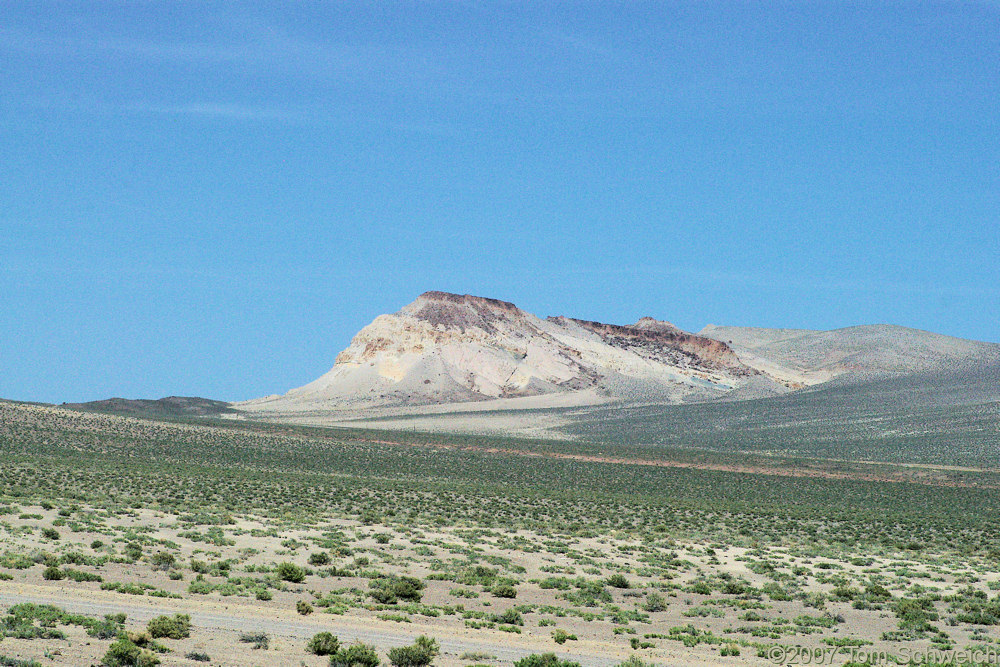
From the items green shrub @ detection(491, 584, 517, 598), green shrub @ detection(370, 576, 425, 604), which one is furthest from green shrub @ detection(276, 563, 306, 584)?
green shrub @ detection(491, 584, 517, 598)

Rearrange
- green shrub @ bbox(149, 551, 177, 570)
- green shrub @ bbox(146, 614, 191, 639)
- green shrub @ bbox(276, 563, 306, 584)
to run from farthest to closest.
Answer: green shrub @ bbox(149, 551, 177, 570) < green shrub @ bbox(276, 563, 306, 584) < green shrub @ bbox(146, 614, 191, 639)

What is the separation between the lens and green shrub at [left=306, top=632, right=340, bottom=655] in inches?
603

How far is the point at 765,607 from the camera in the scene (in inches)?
885

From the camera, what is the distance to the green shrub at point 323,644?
1531 centimetres

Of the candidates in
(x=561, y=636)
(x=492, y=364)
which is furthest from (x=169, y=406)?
(x=561, y=636)

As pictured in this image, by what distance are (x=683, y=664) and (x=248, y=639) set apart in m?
6.26

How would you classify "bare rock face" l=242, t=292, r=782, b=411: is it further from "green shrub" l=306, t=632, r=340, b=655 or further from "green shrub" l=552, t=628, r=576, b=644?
"green shrub" l=306, t=632, r=340, b=655

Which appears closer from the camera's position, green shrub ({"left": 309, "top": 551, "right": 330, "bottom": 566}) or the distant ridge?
green shrub ({"left": 309, "top": 551, "right": 330, "bottom": 566})

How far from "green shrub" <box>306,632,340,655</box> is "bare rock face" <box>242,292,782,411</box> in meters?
136

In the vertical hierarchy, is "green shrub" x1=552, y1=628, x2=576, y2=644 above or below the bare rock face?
below

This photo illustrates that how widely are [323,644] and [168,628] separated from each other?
2.21 meters

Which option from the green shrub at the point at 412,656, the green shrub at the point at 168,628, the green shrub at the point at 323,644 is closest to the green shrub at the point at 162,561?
the green shrub at the point at 168,628

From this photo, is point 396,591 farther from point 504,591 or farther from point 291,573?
point 291,573

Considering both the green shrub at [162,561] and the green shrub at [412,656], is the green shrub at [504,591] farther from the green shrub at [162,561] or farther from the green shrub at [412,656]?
the green shrub at [412,656]
